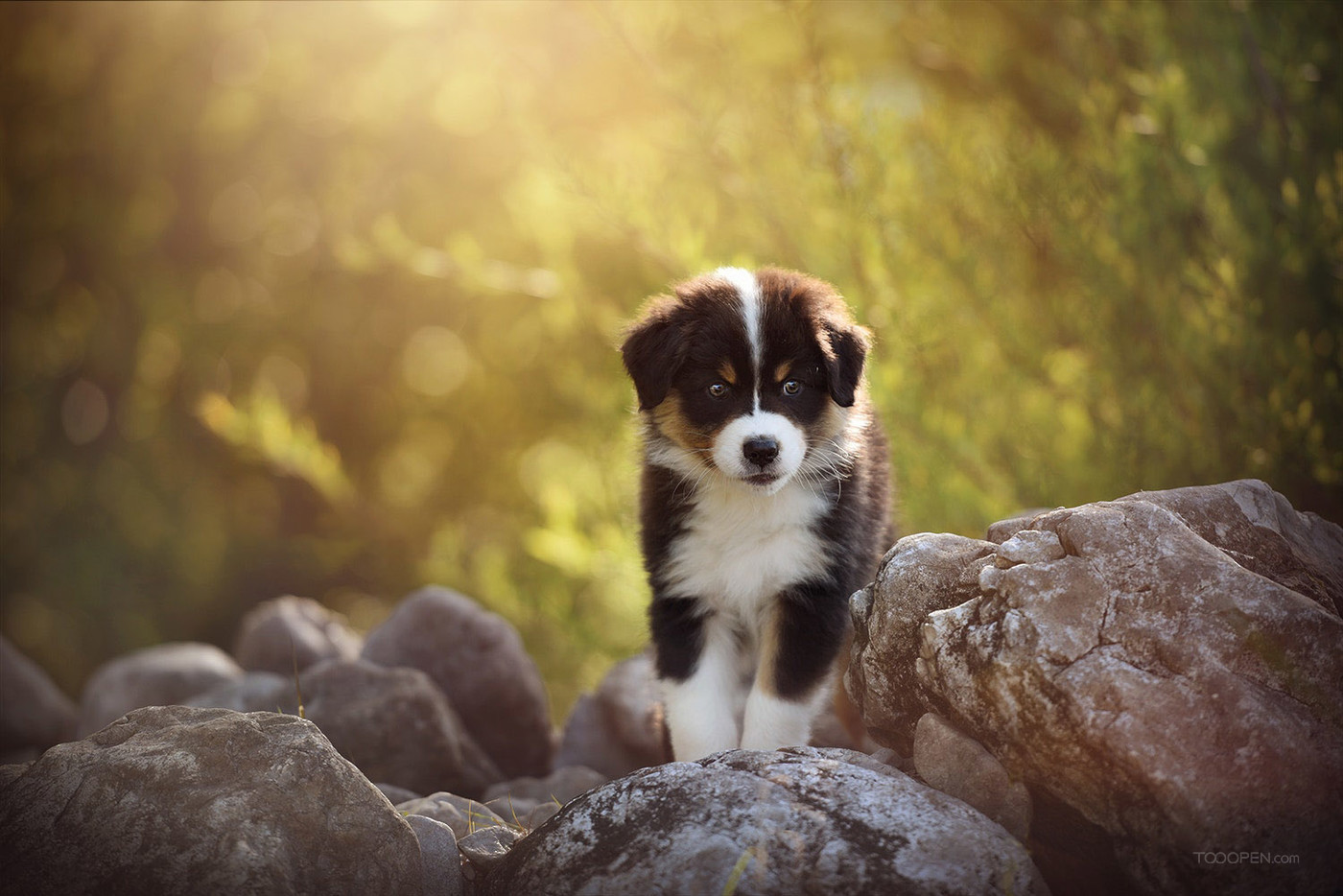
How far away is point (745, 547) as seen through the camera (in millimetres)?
3410

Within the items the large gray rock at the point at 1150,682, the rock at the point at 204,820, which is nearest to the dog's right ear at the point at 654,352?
the large gray rock at the point at 1150,682

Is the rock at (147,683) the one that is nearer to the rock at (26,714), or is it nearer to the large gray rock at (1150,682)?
the rock at (26,714)

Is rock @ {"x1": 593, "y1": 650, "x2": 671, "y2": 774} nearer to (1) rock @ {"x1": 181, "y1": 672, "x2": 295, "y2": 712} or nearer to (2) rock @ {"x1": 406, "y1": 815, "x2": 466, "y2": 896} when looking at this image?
(1) rock @ {"x1": 181, "y1": 672, "x2": 295, "y2": 712}

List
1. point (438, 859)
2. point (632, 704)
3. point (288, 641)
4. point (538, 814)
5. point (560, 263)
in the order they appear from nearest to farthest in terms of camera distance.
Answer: point (438, 859), point (538, 814), point (632, 704), point (288, 641), point (560, 263)

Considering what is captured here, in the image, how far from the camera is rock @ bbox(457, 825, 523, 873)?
259cm

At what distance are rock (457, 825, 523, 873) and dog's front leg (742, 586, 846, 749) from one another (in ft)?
2.64

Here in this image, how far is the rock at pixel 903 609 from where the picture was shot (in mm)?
2639

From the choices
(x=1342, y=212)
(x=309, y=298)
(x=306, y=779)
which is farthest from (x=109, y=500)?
(x=1342, y=212)

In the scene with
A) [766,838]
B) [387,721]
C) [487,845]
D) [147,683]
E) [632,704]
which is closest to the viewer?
[766,838]

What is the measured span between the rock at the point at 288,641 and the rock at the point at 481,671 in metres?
0.45

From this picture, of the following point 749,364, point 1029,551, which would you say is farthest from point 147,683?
point 1029,551

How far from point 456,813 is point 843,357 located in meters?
1.76

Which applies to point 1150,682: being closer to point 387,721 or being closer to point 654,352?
point 654,352

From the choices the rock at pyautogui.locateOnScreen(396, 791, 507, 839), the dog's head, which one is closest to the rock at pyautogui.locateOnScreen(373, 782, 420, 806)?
the rock at pyautogui.locateOnScreen(396, 791, 507, 839)
